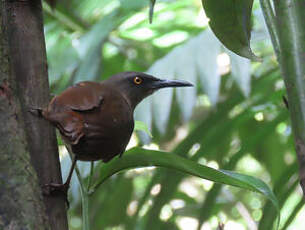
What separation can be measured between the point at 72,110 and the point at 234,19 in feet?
1.85

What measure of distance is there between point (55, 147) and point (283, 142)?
252 cm

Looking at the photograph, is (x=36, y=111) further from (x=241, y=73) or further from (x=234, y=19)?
(x=241, y=73)

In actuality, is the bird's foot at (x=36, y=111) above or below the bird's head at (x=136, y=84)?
above

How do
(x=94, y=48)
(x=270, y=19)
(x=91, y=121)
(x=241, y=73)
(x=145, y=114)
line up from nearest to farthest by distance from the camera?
(x=270, y=19)
(x=91, y=121)
(x=241, y=73)
(x=145, y=114)
(x=94, y=48)

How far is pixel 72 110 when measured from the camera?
5.08 ft

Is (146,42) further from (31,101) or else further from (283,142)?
(31,101)

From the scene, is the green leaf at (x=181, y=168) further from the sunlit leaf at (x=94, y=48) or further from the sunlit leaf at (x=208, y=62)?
the sunlit leaf at (x=94, y=48)

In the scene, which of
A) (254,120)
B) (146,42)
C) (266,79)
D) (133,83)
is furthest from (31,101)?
(146,42)

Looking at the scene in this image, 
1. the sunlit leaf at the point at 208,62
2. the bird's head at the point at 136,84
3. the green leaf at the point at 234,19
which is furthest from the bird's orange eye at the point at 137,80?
the green leaf at the point at 234,19

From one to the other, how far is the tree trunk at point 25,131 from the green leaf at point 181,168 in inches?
7.6

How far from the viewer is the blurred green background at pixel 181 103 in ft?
7.99

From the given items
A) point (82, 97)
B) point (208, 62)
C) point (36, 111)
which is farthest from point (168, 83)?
point (36, 111)

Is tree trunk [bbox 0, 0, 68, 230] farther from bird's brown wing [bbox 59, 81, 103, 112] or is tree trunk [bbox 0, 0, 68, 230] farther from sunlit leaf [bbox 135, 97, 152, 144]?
sunlit leaf [bbox 135, 97, 152, 144]

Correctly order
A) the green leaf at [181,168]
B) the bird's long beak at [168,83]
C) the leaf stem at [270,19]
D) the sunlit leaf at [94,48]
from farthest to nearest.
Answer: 1. the sunlit leaf at [94,48]
2. the bird's long beak at [168,83]
3. the green leaf at [181,168]
4. the leaf stem at [270,19]
